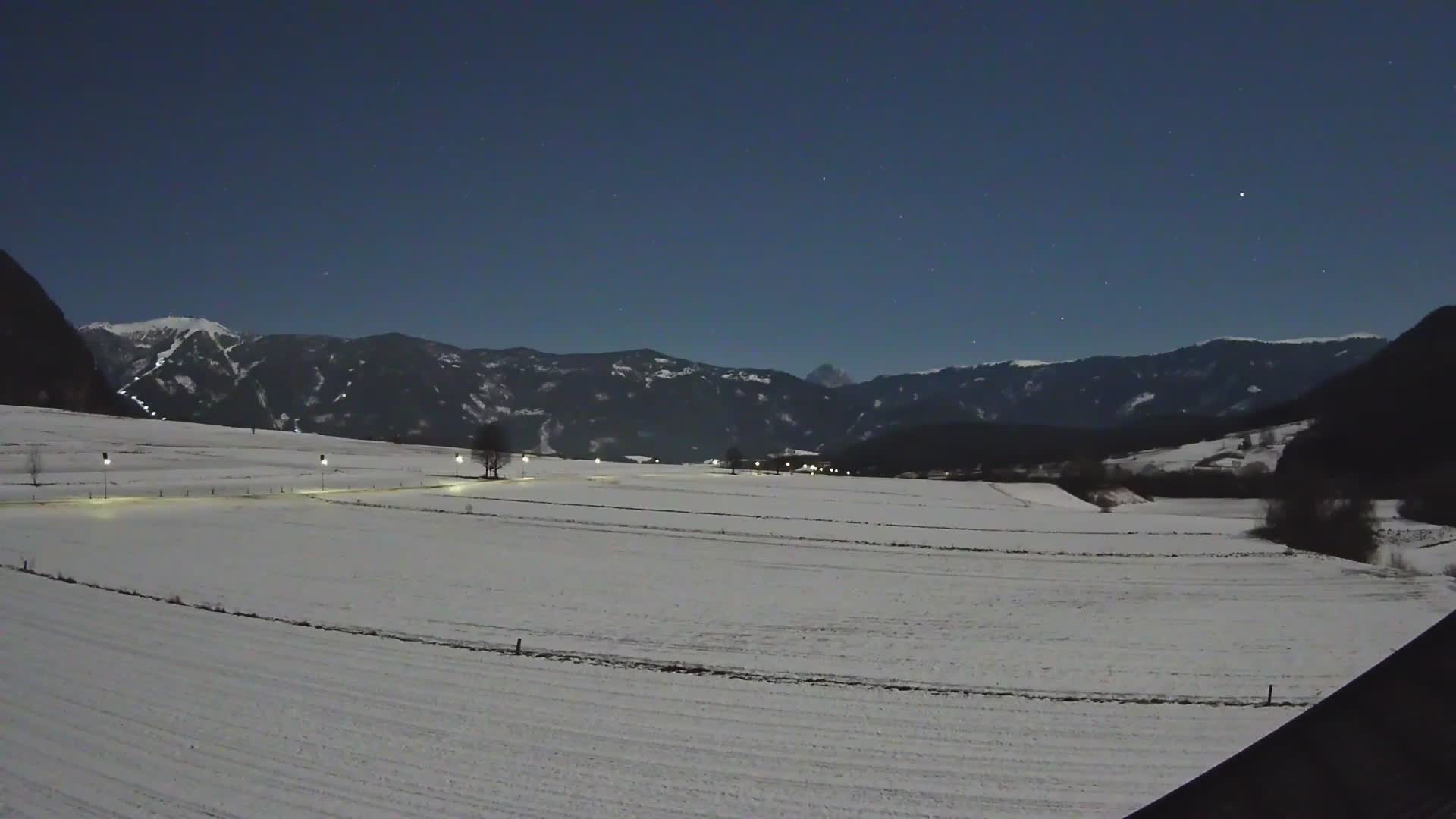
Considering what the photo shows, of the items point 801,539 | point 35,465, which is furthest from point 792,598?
point 35,465

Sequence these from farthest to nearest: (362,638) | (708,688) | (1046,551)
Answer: (1046,551) → (362,638) → (708,688)

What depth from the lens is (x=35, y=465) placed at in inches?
3344

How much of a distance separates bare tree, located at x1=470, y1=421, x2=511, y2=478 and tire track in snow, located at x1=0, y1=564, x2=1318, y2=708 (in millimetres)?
88356

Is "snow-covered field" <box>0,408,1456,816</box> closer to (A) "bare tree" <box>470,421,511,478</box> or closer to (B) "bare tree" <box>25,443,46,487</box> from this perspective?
(B) "bare tree" <box>25,443,46,487</box>

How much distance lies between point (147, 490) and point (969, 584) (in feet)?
253

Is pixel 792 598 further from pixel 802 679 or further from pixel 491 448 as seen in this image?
pixel 491 448

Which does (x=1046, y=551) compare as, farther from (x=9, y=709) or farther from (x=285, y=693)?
(x=9, y=709)

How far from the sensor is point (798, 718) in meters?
19.3

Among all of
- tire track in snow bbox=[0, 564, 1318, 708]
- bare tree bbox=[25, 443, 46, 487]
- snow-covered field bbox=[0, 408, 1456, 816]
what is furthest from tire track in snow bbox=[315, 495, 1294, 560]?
bare tree bbox=[25, 443, 46, 487]

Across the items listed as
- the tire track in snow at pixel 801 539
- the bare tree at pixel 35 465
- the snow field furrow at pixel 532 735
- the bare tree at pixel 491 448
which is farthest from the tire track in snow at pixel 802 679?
the bare tree at pixel 491 448

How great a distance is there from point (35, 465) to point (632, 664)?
95104 mm

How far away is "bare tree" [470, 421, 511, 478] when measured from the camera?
114 metres

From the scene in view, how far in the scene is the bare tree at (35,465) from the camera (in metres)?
79.8

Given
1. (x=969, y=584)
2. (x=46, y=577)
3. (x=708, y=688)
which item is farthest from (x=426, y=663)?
(x=969, y=584)
